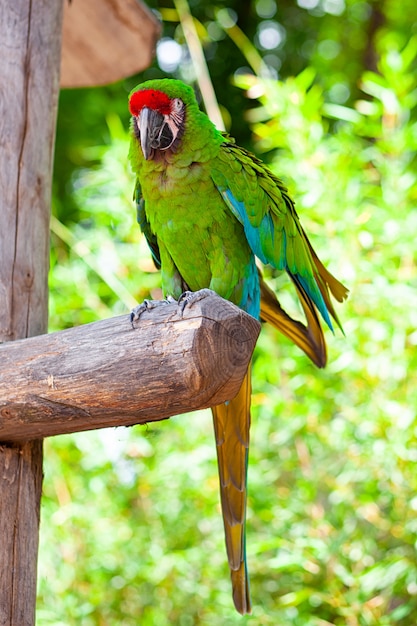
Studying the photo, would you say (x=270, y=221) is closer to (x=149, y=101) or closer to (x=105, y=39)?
(x=149, y=101)

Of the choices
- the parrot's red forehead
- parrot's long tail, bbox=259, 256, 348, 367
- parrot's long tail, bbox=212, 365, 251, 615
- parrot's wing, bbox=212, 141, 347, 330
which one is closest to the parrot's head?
the parrot's red forehead

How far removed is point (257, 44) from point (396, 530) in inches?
105

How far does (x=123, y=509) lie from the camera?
8.40ft

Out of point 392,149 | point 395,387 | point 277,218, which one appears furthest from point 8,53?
point 395,387

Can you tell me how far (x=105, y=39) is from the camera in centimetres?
209

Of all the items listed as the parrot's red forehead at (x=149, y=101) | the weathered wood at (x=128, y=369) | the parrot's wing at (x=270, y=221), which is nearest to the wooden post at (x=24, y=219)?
the weathered wood at (x=128, y=369)

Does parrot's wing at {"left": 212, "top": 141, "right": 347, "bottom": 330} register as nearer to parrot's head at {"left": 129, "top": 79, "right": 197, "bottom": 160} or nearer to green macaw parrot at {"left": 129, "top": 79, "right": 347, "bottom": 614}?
green macaw parrot at {"left": 129, "top": 79, "right": 347, "bottom": 614}

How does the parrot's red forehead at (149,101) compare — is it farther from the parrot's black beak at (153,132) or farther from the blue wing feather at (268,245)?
the blue wing feather at (268,245)

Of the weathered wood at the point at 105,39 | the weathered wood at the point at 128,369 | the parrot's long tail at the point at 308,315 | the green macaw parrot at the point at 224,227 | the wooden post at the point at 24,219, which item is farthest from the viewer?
the weathered wood at the point at 105,39

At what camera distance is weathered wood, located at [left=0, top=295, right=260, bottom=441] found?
1.01 m

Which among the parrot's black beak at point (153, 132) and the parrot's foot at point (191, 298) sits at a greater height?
the parrot's black beak at point (153, 132)

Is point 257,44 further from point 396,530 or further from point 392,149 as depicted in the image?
point 396,530

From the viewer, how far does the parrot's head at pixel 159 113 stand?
4.30 ft

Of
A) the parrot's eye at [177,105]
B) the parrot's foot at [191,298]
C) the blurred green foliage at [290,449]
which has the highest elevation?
the parrot's eye at [177,105]
